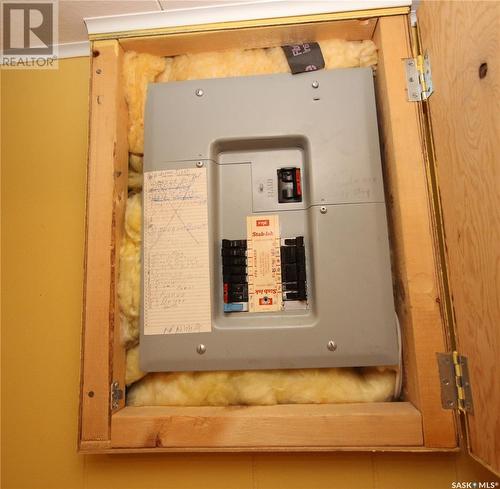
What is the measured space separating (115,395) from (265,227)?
522 mm

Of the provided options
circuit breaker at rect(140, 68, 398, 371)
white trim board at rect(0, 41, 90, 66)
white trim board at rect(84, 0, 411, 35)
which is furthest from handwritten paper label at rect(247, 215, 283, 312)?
white trim board at rect(0, 41, 90, 66)

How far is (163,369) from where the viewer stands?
0.80 metres

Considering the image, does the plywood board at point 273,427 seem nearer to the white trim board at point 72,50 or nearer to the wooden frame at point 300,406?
the wooden frame at point 300,406

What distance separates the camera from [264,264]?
84 centimetres

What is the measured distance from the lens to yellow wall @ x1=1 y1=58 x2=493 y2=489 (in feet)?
2.55

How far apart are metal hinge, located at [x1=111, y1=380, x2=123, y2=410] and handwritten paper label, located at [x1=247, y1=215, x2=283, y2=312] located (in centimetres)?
35

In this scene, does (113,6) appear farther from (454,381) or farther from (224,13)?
(454,381)

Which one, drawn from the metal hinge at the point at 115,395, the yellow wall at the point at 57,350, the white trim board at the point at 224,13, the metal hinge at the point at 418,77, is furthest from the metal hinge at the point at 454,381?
the white trim board at the point at 224,13

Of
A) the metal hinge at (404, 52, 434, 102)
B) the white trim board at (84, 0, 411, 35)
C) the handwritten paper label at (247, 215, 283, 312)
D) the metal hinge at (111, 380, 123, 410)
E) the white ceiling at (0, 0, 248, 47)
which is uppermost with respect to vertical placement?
the white ceiling at (0, 0, 248, 47)

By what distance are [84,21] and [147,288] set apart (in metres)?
0.73

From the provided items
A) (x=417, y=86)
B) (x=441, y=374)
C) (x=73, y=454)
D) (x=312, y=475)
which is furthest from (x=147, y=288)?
(x=417, y=86)

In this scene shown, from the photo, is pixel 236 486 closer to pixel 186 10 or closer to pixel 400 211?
pixel 400 211

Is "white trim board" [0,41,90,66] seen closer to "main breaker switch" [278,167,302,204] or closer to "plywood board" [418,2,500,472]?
"main breaker switch" [278,167,302,204]

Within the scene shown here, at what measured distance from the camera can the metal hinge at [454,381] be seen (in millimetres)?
696
